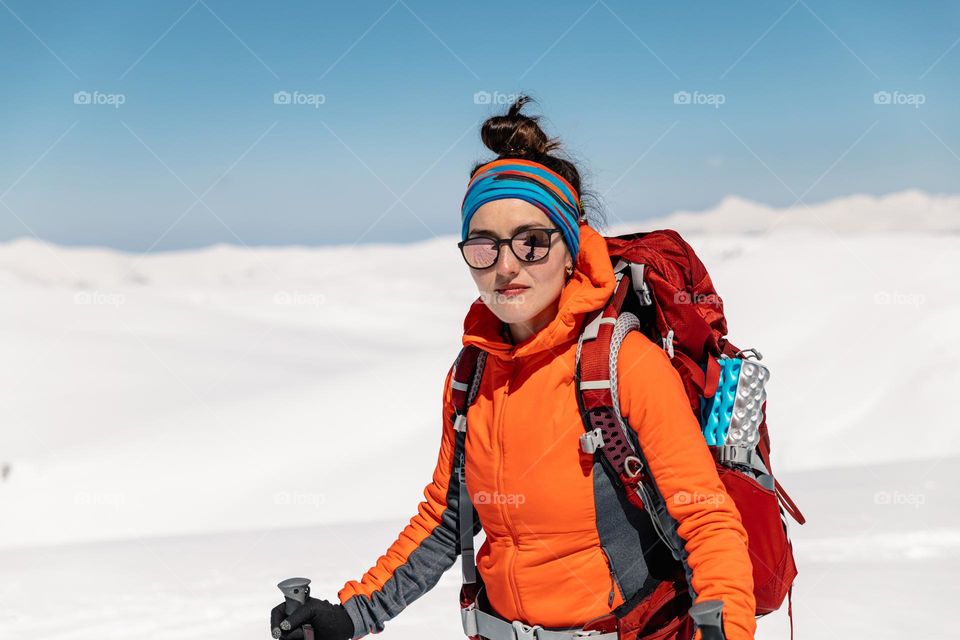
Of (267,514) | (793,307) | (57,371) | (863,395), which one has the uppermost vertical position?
(793,307)

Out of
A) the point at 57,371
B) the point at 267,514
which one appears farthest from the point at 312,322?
the point at 267,514

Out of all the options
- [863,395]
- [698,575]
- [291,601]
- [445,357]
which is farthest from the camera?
[445,357]

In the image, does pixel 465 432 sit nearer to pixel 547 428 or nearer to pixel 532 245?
pixel 547 428

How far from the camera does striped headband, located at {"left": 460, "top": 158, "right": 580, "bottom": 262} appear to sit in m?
2.08

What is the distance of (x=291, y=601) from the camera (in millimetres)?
2178

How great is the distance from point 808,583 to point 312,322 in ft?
55.1

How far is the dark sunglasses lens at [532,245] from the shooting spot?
2.06m

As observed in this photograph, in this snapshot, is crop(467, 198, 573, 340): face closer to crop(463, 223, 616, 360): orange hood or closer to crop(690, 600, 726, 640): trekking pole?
crop(463, 223, 616, 360): orange hood

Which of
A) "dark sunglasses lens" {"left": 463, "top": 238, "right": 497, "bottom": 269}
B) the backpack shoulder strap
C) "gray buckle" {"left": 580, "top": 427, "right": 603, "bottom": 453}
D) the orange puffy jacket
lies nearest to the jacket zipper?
the orange puffy jacket

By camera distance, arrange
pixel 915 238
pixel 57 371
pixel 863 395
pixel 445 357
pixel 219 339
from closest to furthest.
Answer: pixel 863 395, pixel 57 371, pixel 445 357, pixel 219 339, pixel 915 238

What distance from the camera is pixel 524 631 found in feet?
6.82

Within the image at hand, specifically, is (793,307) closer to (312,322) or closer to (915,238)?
(915,238)

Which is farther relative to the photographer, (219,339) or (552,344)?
(219,339)

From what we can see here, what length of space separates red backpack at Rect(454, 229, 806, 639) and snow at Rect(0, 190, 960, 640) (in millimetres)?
2533
